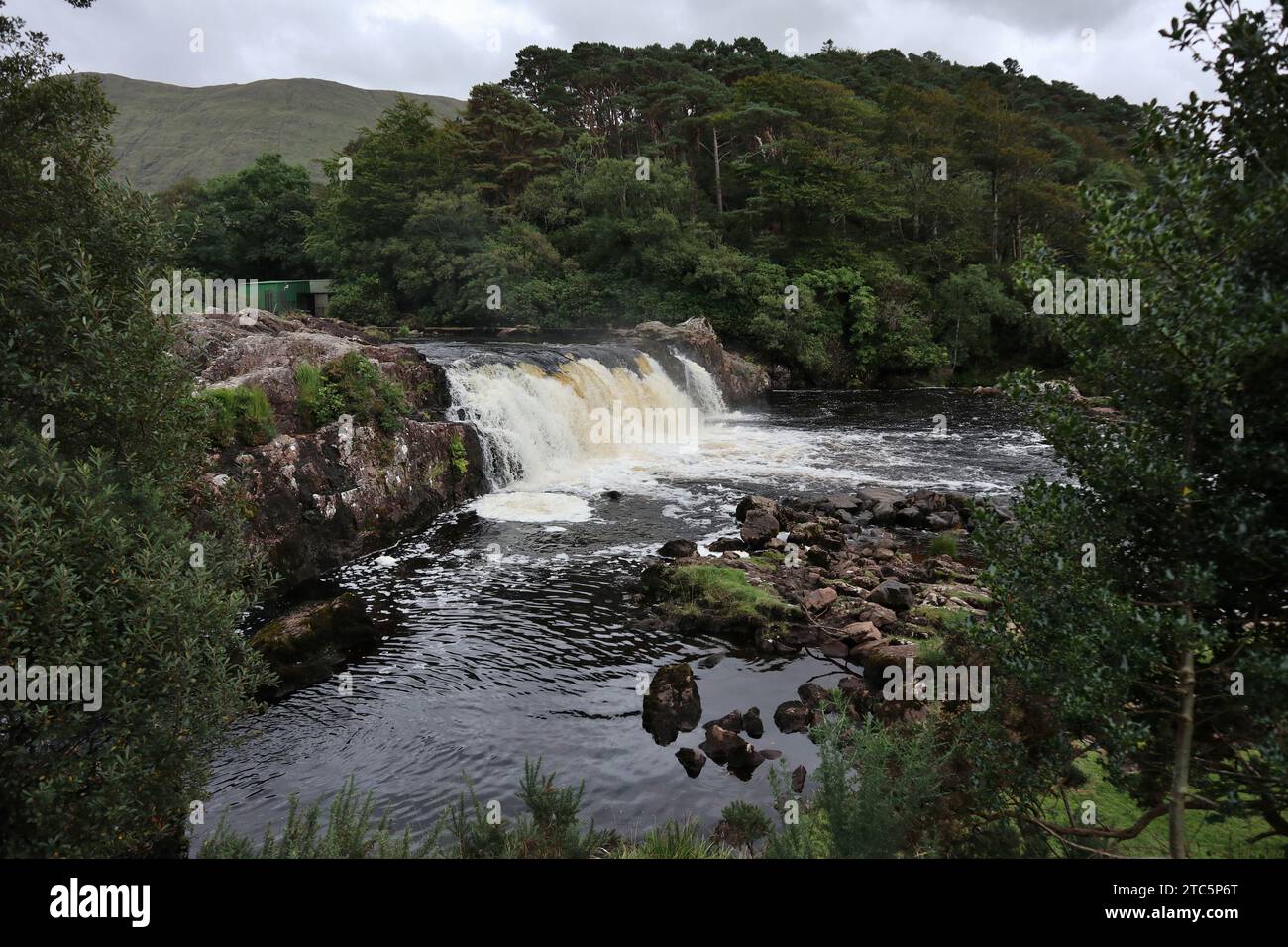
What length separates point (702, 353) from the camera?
34.7m

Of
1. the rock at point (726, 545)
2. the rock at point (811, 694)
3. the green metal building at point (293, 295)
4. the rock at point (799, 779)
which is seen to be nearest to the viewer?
the rock at point (799, 779)

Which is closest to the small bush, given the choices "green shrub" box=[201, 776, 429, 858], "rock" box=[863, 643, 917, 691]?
"rock" box=[863, 643, 917, 691]

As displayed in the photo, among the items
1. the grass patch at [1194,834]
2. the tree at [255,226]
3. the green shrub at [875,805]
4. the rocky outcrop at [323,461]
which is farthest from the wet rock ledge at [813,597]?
the tree at [255,226]

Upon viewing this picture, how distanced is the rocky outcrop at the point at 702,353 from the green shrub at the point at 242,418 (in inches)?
769

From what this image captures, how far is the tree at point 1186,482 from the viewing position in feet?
13.1

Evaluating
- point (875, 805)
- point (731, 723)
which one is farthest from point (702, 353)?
point (875, 805)

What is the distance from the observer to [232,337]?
59.4 ft

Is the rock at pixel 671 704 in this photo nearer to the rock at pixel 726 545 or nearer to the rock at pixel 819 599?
Answer: the rock at pixel 819 599

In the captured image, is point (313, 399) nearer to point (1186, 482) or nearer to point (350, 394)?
point (350, 394)

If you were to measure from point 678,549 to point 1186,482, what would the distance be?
11.5 m

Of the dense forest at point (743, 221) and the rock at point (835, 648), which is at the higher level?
the dense forest at point (743, 221)
